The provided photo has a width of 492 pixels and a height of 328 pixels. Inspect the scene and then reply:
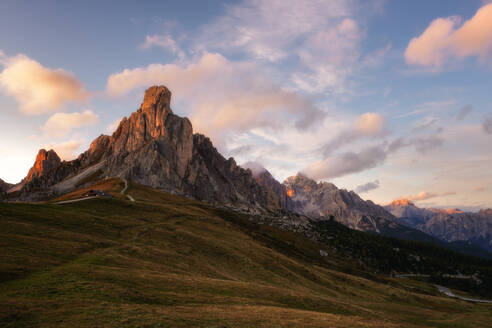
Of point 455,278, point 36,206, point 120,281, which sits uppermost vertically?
point 36,206

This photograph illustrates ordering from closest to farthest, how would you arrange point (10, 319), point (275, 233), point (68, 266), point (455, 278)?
point (10, 319)
point (68, 266)
point (275, 233)
point (455, 278)

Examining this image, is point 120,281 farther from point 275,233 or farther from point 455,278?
point 455,278

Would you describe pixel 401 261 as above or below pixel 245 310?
below

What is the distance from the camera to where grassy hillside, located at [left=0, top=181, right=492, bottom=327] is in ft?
74.2

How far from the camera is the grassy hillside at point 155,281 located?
2261 cm

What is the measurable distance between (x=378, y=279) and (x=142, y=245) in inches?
3588

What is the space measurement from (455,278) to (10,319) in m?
206

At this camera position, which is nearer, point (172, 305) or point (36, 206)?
point (172, 305)

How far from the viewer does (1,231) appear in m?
41.5

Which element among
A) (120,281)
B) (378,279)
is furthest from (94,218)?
(378,279)

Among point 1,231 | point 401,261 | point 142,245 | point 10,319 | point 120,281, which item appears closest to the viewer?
point 10,319

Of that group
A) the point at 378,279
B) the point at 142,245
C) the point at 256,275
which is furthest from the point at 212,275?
the point at 378,279

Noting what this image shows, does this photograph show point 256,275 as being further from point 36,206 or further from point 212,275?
point 36,206

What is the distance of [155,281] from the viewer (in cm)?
3266
